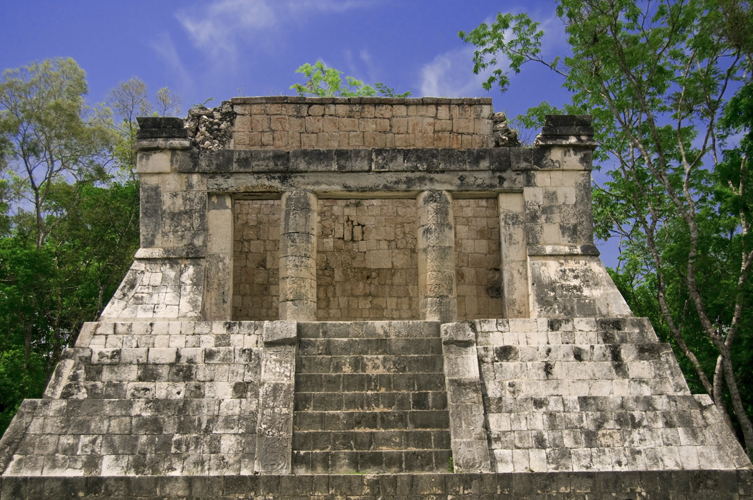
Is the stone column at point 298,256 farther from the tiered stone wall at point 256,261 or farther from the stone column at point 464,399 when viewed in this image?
the tiered stone wall at point 256,261

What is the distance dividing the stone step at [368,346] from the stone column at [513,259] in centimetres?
213

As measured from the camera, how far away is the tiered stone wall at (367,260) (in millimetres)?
15258

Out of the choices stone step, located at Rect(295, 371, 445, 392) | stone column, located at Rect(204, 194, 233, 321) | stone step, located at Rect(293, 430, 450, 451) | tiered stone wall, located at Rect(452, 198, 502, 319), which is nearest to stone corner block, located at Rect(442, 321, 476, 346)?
stone step, located at Rect(295, 371, 445, 392)

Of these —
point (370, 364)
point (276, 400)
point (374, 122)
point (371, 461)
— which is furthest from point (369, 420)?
point (374, 122)

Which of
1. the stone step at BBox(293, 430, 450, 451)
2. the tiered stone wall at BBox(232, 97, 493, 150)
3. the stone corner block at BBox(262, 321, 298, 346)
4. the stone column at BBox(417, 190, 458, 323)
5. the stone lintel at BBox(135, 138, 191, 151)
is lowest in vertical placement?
the stone step at BBox(293, 430, 450, 451)

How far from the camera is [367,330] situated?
1060cm

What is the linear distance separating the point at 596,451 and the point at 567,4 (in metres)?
10.4

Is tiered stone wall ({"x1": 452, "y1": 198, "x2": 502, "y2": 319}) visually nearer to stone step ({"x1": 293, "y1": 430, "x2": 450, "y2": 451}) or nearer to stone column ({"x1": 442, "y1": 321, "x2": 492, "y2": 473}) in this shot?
stone column ({"x1": 442, "y1": 321, "x2": 492, "y2": 473})

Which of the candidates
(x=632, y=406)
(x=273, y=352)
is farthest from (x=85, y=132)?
(x=632, y=406)

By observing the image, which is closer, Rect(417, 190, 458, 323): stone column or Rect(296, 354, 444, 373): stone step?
Rect(296, 354, 444, 373): stone step

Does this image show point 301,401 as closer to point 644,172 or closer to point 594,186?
point 644,172

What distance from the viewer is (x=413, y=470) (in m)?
8.84

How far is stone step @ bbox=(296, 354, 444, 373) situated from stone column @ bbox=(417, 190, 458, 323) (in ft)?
4.27

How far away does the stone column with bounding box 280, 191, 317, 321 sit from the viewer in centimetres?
1151
